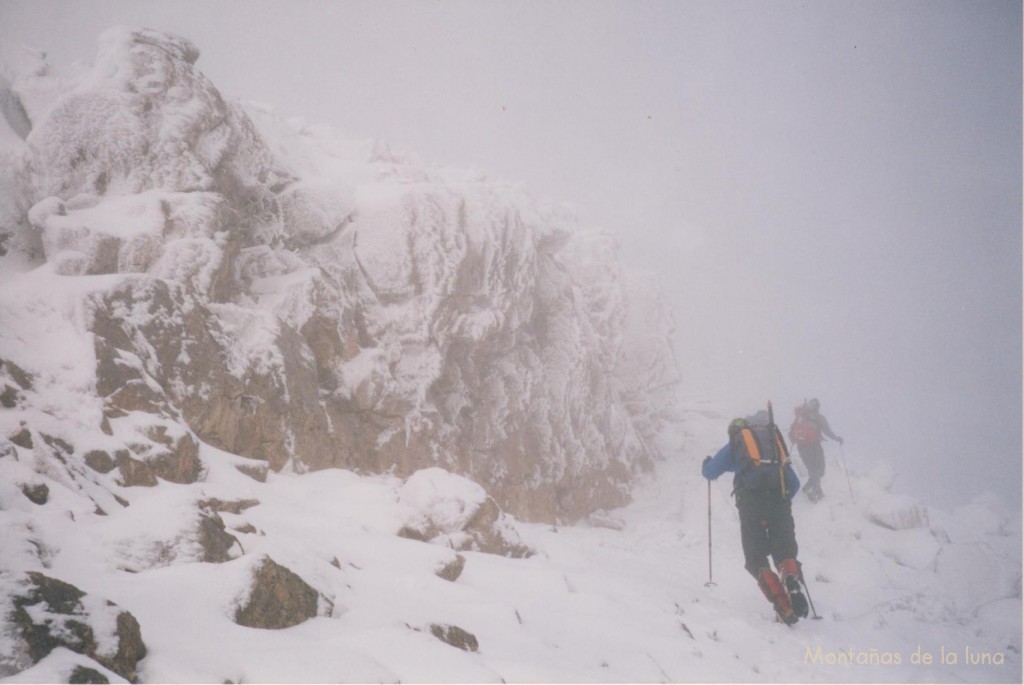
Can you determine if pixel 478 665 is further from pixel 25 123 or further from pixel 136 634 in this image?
pixel 25 123

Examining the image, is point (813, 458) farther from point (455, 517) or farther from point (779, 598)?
point (455, 517)

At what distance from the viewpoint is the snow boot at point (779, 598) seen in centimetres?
Answer: 812

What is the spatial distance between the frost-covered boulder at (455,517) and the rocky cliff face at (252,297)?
3.71m

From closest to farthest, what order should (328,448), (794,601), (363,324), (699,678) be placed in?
(699,678) → (794,601) → (328,448) → (363,324)

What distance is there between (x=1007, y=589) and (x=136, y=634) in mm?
18192

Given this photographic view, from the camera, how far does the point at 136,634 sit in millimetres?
3168

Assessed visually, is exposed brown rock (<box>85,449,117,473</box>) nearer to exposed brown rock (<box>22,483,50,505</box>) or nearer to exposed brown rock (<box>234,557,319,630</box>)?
exposed brown rock (<box>22,483,50,505</box>)

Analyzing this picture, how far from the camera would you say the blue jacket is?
8.98m

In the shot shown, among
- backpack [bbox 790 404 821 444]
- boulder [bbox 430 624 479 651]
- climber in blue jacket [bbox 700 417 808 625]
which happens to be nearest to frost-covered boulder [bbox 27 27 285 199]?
boulder [bbox 430 624 479 651]

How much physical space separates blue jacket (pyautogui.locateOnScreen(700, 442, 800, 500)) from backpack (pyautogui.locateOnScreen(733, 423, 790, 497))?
0.17m

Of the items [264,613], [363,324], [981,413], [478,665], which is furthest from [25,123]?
[981,413]

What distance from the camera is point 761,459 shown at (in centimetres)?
885

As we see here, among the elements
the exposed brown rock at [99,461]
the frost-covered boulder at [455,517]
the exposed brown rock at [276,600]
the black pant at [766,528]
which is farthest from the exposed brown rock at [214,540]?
the black pant at [766,528]

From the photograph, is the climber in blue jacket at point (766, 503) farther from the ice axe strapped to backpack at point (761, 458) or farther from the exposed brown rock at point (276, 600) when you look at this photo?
the exposed brown rock at point (276, 600)
